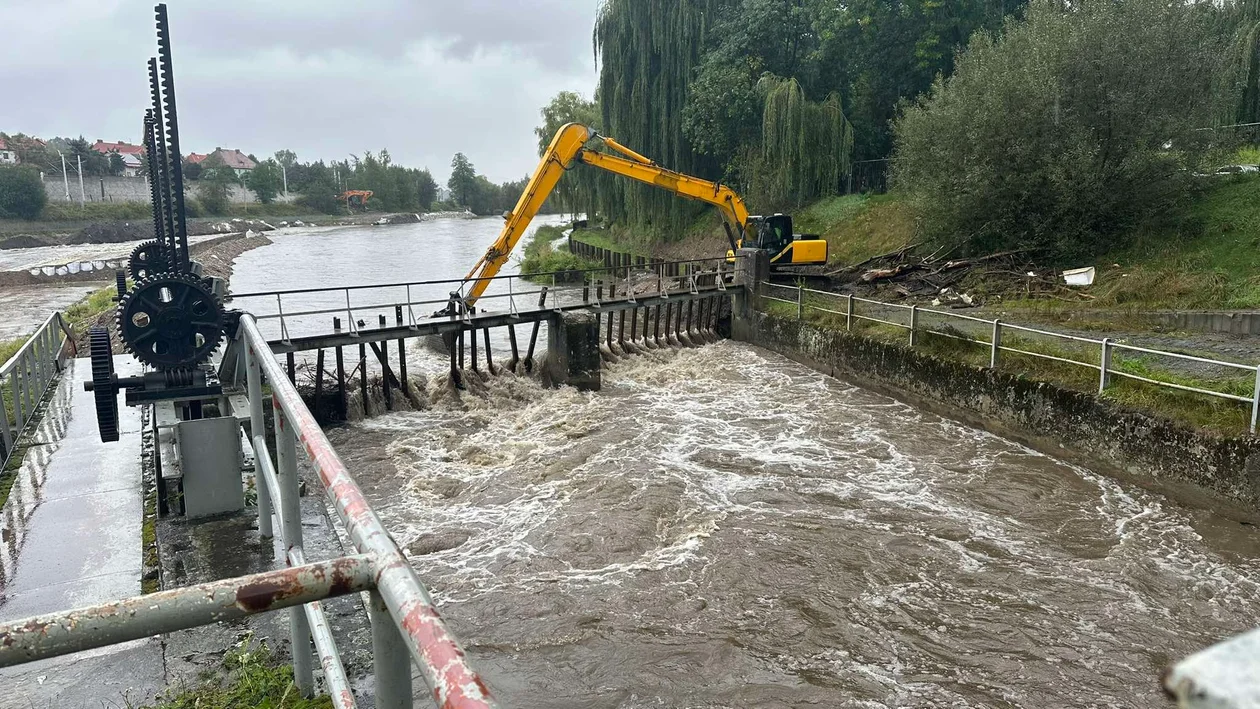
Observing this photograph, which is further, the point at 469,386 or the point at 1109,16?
the point at 1109,16

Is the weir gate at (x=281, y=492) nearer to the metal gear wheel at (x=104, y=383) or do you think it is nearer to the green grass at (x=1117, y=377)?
the metal gear wheel at (x=104, y=383)

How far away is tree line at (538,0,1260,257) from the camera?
19.3 meters

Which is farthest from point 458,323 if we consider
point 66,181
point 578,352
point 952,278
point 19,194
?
point 66,181

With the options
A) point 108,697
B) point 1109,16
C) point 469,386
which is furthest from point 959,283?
point 108,697

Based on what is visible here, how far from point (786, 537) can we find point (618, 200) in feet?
87.7

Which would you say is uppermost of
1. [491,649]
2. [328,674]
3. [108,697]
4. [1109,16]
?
[1109,16]

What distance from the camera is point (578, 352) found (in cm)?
1717

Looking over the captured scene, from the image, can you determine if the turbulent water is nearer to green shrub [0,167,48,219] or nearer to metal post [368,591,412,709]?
metal post [368,591,412,709]

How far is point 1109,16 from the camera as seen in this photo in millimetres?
19250

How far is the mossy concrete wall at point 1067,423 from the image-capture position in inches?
391

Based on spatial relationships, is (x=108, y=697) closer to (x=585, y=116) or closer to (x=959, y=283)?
(x=959, y=283)

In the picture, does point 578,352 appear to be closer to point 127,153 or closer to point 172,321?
point 172,321

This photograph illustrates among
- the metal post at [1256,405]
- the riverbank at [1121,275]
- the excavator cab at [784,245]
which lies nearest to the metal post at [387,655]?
the metal post at [1256,405]

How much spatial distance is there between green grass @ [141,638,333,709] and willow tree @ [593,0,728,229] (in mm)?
28762
